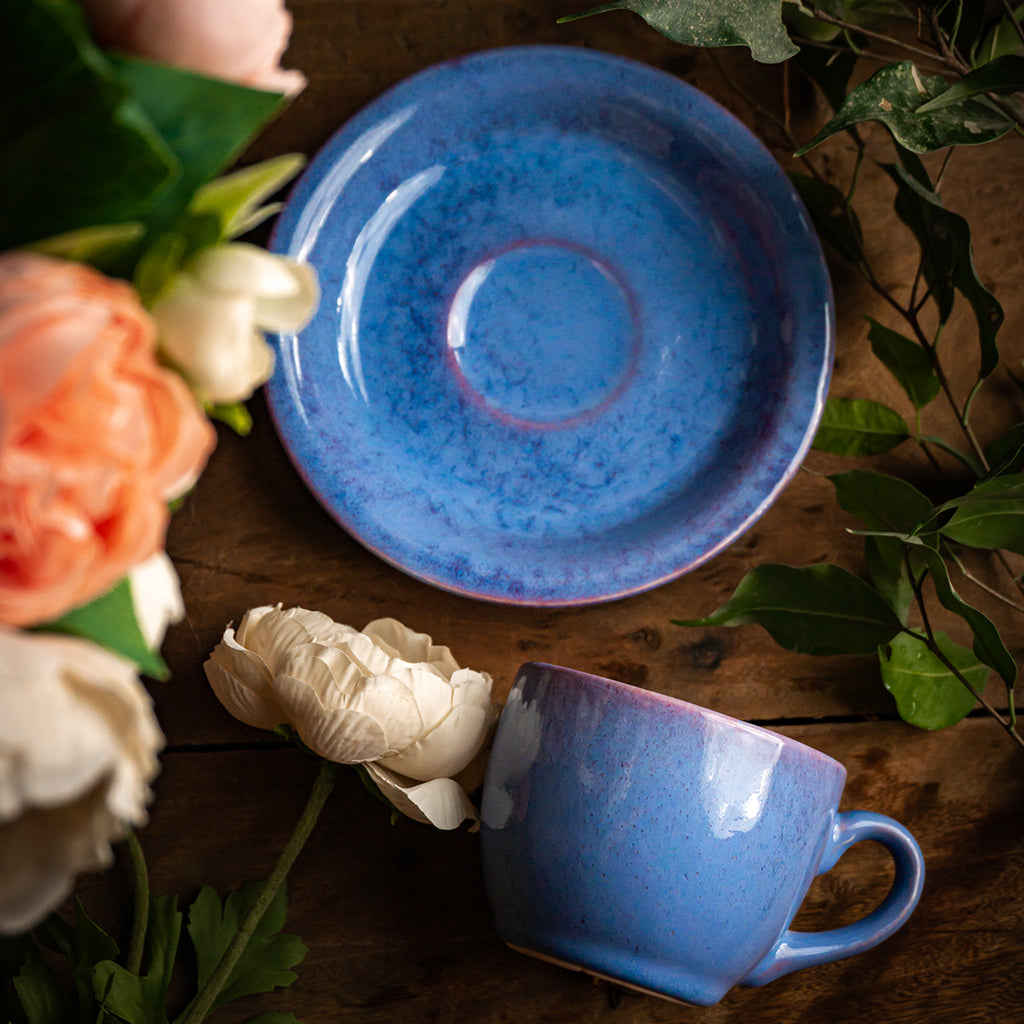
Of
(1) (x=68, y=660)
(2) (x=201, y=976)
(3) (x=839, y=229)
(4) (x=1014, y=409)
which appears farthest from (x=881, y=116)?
(2) (x=201, y=976)

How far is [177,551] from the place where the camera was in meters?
0.50

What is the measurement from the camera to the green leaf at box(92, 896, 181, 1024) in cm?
37

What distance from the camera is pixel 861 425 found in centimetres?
50

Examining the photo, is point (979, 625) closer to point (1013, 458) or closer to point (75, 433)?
point (1013, 458)

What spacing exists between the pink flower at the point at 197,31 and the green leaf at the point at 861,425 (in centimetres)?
39

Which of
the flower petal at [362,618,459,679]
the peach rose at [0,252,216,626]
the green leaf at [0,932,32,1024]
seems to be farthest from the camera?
the flower petal at [362,618,459,679]

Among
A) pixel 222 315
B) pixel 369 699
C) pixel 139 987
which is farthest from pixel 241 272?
pixel 139 987

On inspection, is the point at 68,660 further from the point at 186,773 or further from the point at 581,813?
the point at 186,773

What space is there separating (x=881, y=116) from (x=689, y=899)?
1.00ft

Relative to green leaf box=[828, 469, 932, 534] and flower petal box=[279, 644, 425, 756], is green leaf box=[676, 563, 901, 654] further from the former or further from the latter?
flower petal box=[279, 644, 425, 756]

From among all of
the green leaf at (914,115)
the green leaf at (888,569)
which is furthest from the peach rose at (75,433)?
the green leaf at (888,569)

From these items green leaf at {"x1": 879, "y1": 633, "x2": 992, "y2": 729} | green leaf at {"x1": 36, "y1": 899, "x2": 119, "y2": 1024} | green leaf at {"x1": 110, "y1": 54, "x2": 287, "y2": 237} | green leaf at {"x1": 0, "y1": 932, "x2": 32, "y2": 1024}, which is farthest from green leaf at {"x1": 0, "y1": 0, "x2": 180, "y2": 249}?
green leaf at {"x1": 879, "y1": 633, "x2": 992, "y2": 729}

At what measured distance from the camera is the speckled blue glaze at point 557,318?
474 millimetres

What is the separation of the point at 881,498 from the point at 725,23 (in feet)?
0.74
